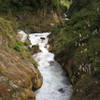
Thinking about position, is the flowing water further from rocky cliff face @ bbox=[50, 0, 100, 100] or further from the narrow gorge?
rocky cliff face @ bbox=[50, 0, 100, 100]

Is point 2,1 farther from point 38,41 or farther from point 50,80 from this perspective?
point 50,80

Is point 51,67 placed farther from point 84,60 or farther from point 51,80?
point 84,60

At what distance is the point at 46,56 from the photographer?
920 inches

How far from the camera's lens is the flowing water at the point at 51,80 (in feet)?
49.5

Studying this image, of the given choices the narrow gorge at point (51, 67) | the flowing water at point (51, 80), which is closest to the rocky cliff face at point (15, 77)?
the narrow gorge at point (51, 67)

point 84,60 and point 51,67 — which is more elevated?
point 84,60

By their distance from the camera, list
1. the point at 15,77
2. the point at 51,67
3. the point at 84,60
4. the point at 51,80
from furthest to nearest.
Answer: the point at 51,67
the point at 51,80
the point at 84,60
the point at 15,77

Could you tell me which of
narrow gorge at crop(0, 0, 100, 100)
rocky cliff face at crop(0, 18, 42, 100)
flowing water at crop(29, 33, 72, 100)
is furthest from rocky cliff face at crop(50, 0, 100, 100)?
rocky cliff face at crop(0, 18, 42, 100)

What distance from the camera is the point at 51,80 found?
17.5 metres

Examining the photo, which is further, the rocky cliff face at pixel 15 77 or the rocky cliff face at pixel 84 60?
the rocky cliff face at pixel 84 60

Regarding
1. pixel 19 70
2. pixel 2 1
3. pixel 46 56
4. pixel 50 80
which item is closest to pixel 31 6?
pixel 2 1

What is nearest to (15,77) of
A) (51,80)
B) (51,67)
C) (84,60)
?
(51,80)

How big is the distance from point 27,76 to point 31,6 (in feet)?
85.0

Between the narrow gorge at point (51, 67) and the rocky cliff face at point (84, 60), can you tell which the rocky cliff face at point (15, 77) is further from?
the rocky cliff face at point (84, 60)
